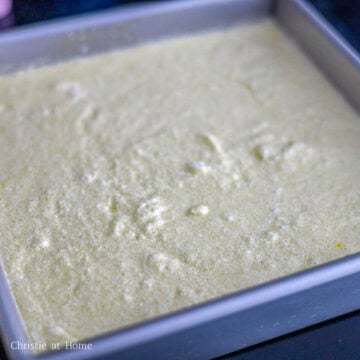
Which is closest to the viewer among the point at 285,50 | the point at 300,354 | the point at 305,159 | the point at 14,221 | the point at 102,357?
the point at 102,357

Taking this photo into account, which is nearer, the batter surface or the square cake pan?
the square cake pan

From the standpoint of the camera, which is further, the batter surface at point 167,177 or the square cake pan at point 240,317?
the batter surface at point 167,177

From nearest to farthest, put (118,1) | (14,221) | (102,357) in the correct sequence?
1. (102,357)
2. (14,221)
3. (118,1)

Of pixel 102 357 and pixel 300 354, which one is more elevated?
pixel 102 357

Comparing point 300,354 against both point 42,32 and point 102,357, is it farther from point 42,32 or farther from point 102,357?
point 42,32

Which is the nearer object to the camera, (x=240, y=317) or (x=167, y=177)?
(x=240, y=317)

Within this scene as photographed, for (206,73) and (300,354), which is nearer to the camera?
(300,354)

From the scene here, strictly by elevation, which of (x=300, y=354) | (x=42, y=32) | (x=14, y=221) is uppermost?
(x=42, y=32)

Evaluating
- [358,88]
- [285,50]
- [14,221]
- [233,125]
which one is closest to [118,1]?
[285,50]
